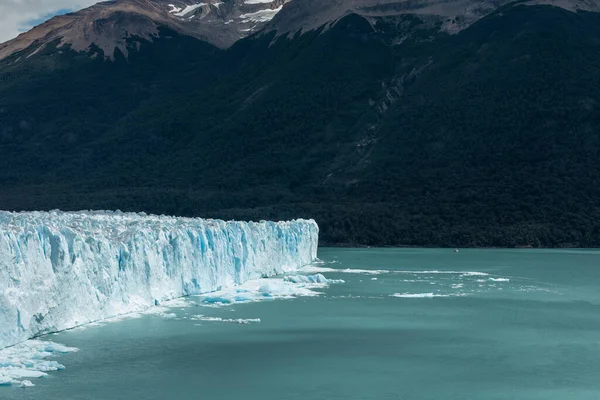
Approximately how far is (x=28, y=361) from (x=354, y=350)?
6.32 m

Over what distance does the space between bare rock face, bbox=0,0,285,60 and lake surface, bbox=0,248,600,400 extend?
94475mm

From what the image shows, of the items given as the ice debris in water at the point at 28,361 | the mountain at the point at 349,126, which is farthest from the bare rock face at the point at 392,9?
the ice debris in water at the point at 28,361

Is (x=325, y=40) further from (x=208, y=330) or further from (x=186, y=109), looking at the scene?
(x=208, y=330)

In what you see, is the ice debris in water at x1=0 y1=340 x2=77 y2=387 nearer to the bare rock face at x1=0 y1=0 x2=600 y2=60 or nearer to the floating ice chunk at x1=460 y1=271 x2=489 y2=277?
the floating ice chunk at x1=460 y1=271 x2=489 y2=277

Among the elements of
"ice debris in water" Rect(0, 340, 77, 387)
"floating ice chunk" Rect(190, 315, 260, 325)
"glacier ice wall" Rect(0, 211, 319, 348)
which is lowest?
"floating ice chunk" Rect(190, 315, 260, 325)

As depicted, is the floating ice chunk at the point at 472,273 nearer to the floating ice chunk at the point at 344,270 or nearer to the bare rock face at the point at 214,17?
the floating ice chunk at the point at 344,270

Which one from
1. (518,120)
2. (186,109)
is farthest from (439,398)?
(186,109)

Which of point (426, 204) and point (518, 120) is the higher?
point (518, 120)

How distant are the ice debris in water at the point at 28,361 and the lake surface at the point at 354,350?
0.21 m

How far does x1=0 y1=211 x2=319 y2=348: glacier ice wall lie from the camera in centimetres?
1753

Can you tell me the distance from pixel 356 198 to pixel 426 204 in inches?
210

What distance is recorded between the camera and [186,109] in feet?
313

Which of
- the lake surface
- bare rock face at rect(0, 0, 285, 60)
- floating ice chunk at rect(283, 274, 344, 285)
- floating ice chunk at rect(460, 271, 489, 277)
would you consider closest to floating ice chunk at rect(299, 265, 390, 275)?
floating ice chunk at rect(460, 271, 489, 277)

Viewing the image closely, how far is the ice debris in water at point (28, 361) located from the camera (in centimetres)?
1502
